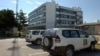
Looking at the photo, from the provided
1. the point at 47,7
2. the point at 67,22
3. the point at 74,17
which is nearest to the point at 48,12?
the point at 47,7

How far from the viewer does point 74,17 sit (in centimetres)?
8988

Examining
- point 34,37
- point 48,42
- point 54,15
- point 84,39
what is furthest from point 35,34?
point 54,15

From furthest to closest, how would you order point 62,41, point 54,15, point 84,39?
point 54,15 < point 84,39 < point 62,41

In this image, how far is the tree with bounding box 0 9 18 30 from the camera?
39.5 metres

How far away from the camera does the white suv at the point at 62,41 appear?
27.4 ft

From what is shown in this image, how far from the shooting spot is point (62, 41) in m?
8.44

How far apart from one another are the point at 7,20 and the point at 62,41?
33.9 meters

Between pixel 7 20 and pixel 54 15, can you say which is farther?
pixel 54 15

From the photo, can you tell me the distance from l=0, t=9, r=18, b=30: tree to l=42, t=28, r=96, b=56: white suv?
32.8 metres

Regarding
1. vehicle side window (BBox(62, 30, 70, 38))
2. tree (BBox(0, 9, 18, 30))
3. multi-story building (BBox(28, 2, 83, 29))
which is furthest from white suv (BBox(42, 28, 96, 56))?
multi-story building (BBox(28, 2, 83, 29))

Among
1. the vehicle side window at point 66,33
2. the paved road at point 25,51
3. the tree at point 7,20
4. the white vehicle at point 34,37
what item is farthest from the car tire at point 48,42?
the tree at point 7,20

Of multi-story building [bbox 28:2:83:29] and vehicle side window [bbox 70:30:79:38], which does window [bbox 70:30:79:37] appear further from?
multi-story building [bbox 28:2:83:29]

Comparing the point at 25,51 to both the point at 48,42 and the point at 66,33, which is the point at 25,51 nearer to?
the point at 48,42

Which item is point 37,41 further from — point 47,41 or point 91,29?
point 91,29
